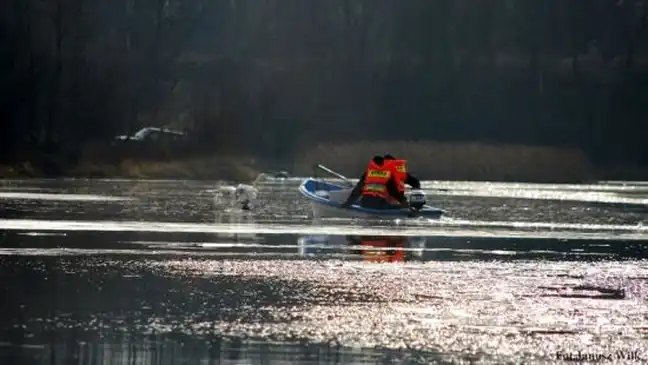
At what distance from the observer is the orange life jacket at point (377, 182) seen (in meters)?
36.4

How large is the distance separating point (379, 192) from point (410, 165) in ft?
115

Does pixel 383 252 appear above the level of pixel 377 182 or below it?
below

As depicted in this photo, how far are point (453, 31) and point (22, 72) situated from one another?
45.2 m

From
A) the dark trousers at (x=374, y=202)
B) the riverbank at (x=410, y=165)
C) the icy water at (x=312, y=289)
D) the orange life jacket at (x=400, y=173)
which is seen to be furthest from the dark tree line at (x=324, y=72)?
the icy water at (x=312, y=289)

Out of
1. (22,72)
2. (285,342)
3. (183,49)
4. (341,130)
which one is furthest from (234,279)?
(183,49)

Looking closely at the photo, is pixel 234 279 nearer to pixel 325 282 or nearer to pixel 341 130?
pixel 325 282

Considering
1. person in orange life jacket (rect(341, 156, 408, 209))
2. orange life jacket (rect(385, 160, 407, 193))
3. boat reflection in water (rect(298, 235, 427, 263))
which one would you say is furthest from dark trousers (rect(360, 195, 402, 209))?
boat reflection in water (rect(298, 235, 427, 263))

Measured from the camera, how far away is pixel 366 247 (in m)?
27.6

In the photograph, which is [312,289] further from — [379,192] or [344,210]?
[344,210]

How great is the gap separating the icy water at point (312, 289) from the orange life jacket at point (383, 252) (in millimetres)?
49

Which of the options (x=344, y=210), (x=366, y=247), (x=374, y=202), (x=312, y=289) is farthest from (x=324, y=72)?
(x=312, y=289)

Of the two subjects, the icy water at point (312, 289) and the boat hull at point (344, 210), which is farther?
the boat hull at point (344, 210)

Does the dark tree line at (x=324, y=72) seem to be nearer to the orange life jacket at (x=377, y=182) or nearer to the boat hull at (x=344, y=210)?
the boat hull at (x=344, y=210)

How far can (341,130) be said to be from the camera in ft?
Answer: 295
